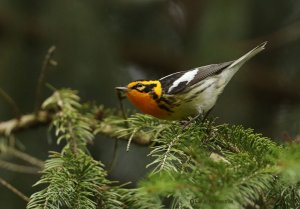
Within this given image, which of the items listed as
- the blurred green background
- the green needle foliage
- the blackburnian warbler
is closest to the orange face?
the blackburnian warbler

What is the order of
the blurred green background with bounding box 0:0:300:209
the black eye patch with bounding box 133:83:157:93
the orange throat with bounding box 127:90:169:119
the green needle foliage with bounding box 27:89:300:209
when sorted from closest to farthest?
the green needle foliage with bounding box 27:89:300:209
the orange throat with bounding box 127:90:169:119
the black eye patch with bounding box 133:83:157:93
the blurred green background with bounding box 0:0:300:209

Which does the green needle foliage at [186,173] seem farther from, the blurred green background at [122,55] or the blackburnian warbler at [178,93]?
the blurred green background at [122,55]

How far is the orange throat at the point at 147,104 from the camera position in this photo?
8.81 feet

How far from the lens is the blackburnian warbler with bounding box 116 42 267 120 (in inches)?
108

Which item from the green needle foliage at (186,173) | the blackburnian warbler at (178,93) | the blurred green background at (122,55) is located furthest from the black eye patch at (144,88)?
the blurred green background at (122,55)

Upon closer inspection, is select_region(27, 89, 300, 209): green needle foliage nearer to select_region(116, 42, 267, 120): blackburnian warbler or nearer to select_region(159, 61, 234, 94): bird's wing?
select_region(116, 42, 267, 120): blackburnian warbler

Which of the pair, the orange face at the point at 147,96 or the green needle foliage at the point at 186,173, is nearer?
the green needle foliage at the point at 186,173

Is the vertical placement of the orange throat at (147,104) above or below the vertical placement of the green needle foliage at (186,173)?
below

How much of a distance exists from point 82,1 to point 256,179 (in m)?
2.27

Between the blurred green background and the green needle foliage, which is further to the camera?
the blurred green background

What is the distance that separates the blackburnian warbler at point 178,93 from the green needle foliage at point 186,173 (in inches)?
7.6

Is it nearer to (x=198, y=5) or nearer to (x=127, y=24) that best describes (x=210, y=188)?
(x=127, y=24)

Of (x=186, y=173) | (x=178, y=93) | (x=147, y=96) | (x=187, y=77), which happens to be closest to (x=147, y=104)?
(x=147, y=96)

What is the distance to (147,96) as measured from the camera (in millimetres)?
2771
